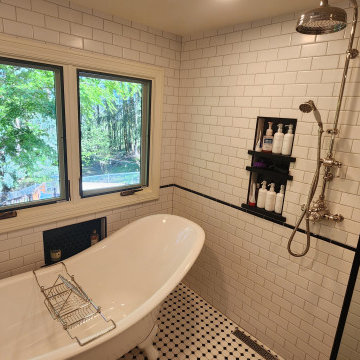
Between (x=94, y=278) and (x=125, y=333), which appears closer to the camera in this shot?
(x=125, y=333)

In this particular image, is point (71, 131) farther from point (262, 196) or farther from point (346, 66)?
point (346, 66)

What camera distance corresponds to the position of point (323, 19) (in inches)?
41.7

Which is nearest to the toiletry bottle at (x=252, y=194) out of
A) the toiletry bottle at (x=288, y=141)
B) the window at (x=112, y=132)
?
the toiletry bottle at (x=288, y=141)

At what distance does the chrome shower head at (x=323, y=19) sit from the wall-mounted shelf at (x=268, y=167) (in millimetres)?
710

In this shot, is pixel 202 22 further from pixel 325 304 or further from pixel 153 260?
pixel 325 304

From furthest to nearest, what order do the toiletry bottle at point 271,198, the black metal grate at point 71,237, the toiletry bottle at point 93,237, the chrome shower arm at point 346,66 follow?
1. the toiletry bottle at point 93,237
2. the black metal grate at point 71,237
3. the toiletry bottle at point 271,198
4. the chrome shower arm at point 346,66

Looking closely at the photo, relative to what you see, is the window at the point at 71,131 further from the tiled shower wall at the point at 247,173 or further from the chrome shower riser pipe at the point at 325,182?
the chrome shower riser pipe at the point at 325,182

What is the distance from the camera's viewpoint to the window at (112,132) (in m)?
2.16

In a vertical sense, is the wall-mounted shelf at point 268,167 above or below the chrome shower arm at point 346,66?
below

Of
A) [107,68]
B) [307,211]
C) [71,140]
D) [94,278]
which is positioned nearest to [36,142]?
[71,140]

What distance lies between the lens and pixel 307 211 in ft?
5.52

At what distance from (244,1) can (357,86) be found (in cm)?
86

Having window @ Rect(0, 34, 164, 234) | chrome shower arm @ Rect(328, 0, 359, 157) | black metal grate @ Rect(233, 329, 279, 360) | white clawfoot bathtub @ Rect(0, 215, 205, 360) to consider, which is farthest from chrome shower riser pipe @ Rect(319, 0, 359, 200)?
window @ Rect(0, 34, 164, 234)

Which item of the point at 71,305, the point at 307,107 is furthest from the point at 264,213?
the point at 71,305
